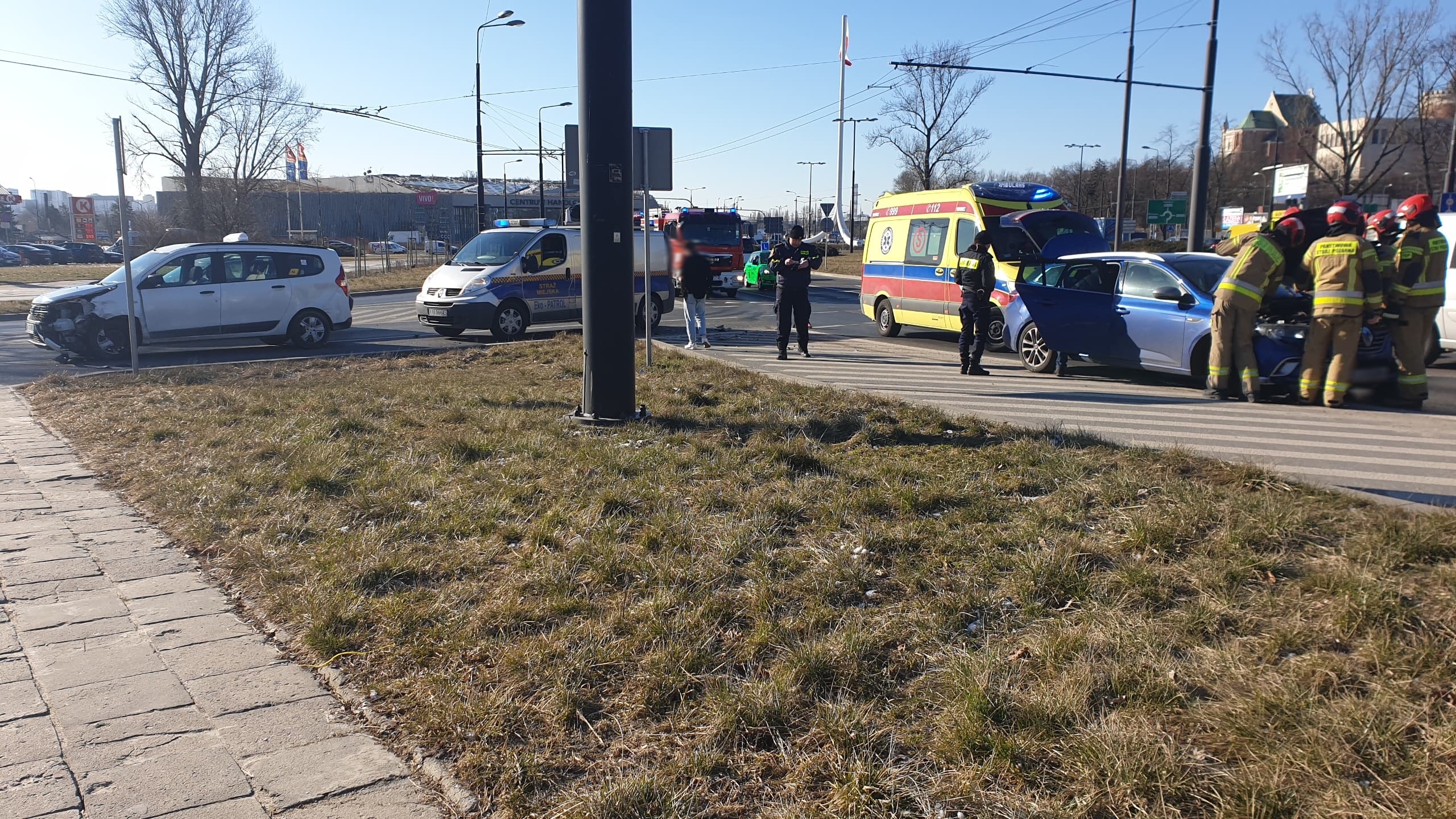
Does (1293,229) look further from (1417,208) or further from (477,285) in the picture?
(477,285)

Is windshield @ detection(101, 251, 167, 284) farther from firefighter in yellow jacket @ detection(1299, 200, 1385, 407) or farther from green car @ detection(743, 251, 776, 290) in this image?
Answer: green car @ detection(743, 251, 776, 290)

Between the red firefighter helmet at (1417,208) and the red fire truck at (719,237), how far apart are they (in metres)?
20.4

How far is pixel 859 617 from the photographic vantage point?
3961 mm

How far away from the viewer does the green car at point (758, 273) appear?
31734 mm

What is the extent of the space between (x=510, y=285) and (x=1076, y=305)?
10.0 m

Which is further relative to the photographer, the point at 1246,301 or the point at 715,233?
the point at 715,233

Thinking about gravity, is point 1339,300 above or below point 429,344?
above

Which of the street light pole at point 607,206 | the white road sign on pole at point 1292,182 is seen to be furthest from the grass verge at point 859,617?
the white road sign on pole at point 1292,182

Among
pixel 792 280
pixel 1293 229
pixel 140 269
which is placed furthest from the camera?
pixel 140 269

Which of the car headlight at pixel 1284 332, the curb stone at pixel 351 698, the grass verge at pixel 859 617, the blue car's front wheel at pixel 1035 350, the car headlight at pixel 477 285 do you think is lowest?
the curb stone at pixel 351 698

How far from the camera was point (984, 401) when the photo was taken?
9.48 m

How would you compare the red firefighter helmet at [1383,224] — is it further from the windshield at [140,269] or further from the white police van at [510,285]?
the windshield at [140,269]

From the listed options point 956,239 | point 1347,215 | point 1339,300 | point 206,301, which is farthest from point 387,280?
point 1339,300

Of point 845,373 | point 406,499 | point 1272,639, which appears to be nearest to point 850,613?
point 1272,639
